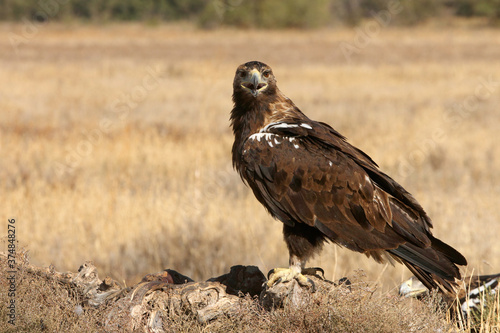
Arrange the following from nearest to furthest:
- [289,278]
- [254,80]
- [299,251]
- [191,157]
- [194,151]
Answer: [289,278], [299,251], [254,80], [191,157], [194,151]

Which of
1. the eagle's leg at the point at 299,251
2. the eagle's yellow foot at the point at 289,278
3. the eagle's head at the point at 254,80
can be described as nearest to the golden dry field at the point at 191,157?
the eagle's leg at the point at 299,251

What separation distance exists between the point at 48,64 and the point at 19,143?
15714mm

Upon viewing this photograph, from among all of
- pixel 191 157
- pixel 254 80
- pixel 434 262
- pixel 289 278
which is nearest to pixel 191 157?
pixel 191 157

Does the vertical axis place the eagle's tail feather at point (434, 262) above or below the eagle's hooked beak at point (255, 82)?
below

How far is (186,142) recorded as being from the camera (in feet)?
40.9

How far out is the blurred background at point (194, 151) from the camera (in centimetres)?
744

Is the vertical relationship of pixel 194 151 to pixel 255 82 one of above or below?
below

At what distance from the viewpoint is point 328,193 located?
14.1 ft

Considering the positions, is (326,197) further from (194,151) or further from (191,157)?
(194,151)

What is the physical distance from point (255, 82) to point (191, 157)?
6.98m

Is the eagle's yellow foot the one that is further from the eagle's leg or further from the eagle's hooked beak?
the eagle's hooked beak

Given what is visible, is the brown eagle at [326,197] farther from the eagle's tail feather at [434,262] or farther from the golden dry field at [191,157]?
the golden dry field at [191,157]

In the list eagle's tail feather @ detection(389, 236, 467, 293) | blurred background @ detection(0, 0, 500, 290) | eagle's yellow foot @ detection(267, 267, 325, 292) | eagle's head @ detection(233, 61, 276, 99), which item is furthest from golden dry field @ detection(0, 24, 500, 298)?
eagle's head @ detection(233, 61, 276, 99)

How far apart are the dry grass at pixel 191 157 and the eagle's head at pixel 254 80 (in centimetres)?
156
